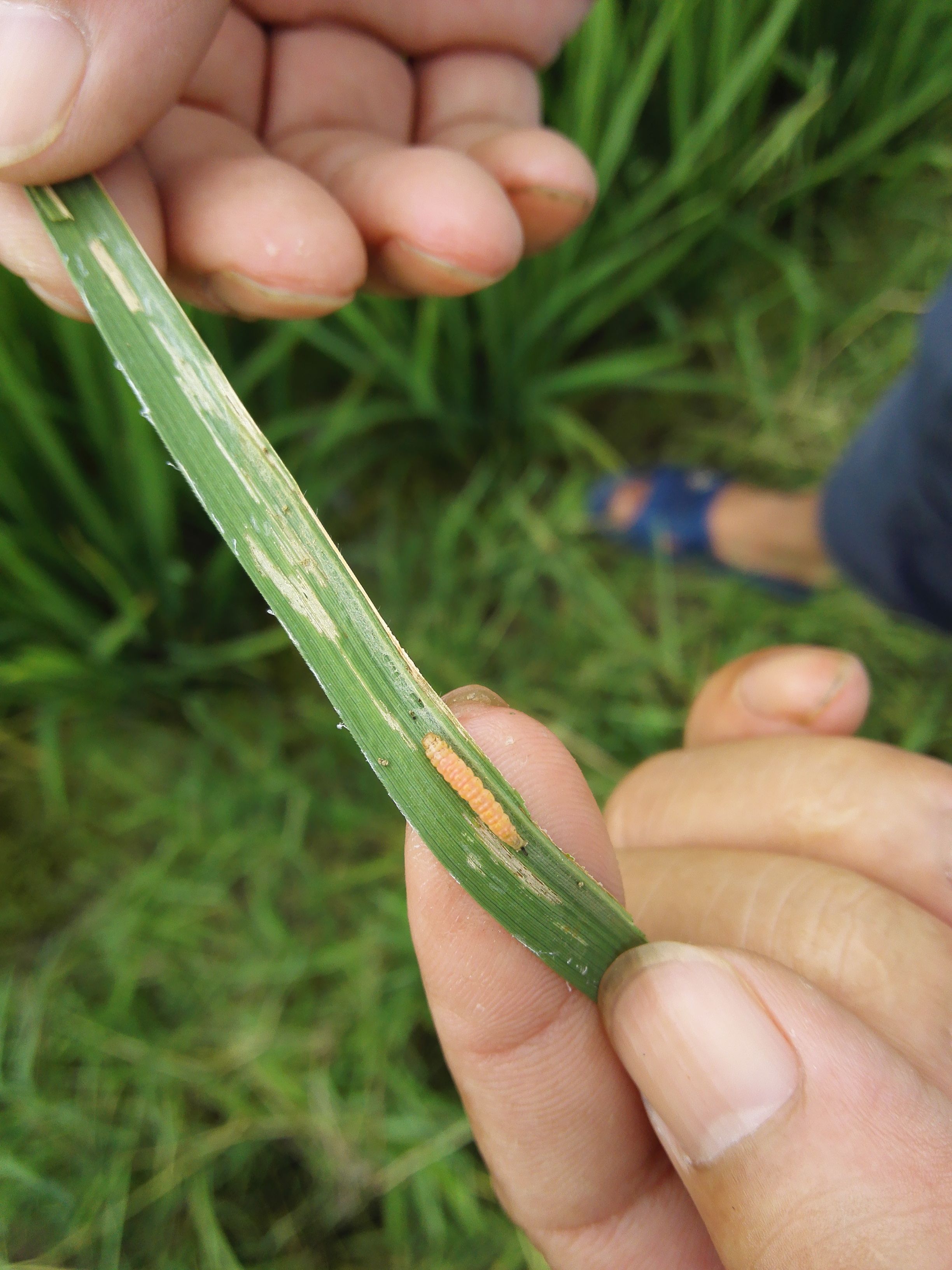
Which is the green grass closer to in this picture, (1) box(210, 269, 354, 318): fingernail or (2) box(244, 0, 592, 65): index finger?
(2) box(244, 0, 592, 65): index finger

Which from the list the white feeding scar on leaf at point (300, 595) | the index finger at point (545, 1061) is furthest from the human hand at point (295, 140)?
the index finger at point (545, 1061)

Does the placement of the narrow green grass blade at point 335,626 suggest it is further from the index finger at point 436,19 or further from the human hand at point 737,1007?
the index finger at point 436,19

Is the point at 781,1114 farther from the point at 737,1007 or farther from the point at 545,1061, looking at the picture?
the point at 545,1061

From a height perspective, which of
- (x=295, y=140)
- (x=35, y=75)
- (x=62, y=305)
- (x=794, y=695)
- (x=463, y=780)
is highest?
(x=35, y=75)

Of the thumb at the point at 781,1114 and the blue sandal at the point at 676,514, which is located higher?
the thumb at the point at 781,1114

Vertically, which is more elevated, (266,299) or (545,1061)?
(266,299)

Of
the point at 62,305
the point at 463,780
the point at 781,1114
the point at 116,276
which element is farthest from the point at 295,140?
the point at 781,1114

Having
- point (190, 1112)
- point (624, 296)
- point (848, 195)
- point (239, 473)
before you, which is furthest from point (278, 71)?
point (190, 1112)
